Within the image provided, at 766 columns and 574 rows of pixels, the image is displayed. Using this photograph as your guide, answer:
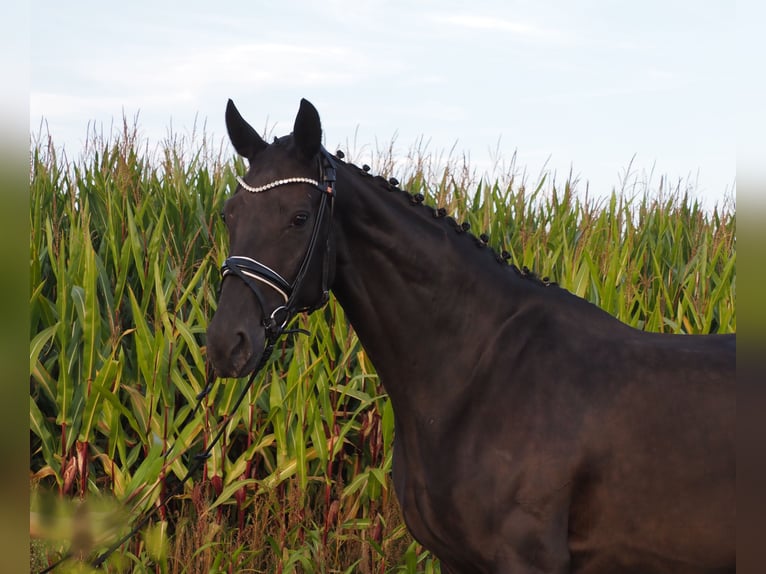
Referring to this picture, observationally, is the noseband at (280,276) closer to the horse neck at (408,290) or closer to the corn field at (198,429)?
the horse neck at (408,290)

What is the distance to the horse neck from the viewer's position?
2.77 meters

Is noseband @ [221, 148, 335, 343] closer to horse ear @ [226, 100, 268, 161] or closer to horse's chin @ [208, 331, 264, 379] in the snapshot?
horse's chin @ [208, 331, 264, 379]

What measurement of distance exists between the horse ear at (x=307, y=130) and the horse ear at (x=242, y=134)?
200 millimetres

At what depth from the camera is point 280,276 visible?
2539 millimetres

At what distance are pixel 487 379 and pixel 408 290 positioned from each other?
0.43m

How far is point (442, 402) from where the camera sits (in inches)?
109

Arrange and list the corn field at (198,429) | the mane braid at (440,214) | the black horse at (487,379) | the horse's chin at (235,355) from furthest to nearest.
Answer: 1. the corn field at (198,429)
2. the mane braid at (440,214)
3. the black horse at (487,379)
4. the horse's chin at (235,355)

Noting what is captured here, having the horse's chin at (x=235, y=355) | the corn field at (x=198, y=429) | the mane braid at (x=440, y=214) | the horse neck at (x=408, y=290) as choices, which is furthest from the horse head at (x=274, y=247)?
the corn field at (x=198, y=429)

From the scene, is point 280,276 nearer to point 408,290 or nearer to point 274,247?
point 274,247

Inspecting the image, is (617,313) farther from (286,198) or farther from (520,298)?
(286,198)

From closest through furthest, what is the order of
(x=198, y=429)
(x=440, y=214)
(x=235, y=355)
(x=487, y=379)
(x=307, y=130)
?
(x=235, y=355), (x=307, y=130), (x=487, y=379), (x=440, y=214), (x=198, y=429)


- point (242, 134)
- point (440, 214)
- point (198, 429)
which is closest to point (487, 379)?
point (440, 214)

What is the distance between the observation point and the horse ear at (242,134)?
2791 mm

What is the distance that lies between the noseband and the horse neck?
90mm
